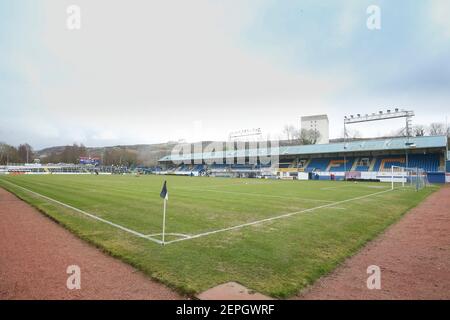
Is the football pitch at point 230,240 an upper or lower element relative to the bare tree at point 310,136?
lower

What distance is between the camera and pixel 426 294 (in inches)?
173

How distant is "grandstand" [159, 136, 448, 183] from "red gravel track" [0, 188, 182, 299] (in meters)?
46.0

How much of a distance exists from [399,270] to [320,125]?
10857cm

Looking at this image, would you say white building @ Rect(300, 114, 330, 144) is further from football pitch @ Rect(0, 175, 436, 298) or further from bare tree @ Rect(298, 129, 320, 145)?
football pitch @ Rect(0, 175, 436, 298)

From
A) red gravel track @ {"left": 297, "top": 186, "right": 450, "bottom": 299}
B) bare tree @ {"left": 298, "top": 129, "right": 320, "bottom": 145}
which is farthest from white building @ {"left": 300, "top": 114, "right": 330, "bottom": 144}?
red gravel track @ {"left": 297, "top": 186, "right": 450, "bottom": 299}

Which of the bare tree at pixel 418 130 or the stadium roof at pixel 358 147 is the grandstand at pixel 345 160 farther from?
the bare tree at pixel 418 130

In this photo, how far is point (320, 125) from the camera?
10681cm

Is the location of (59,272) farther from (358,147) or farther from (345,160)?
(345,160)

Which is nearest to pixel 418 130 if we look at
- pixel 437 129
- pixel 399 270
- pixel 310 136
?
pixel 437 129

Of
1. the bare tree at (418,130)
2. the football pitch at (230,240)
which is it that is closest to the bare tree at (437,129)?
the bare tree at (418,130)

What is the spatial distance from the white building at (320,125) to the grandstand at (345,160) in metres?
41.8

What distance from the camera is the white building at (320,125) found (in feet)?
327

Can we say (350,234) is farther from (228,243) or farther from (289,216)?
(228,243)

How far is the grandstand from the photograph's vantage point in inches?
1705
